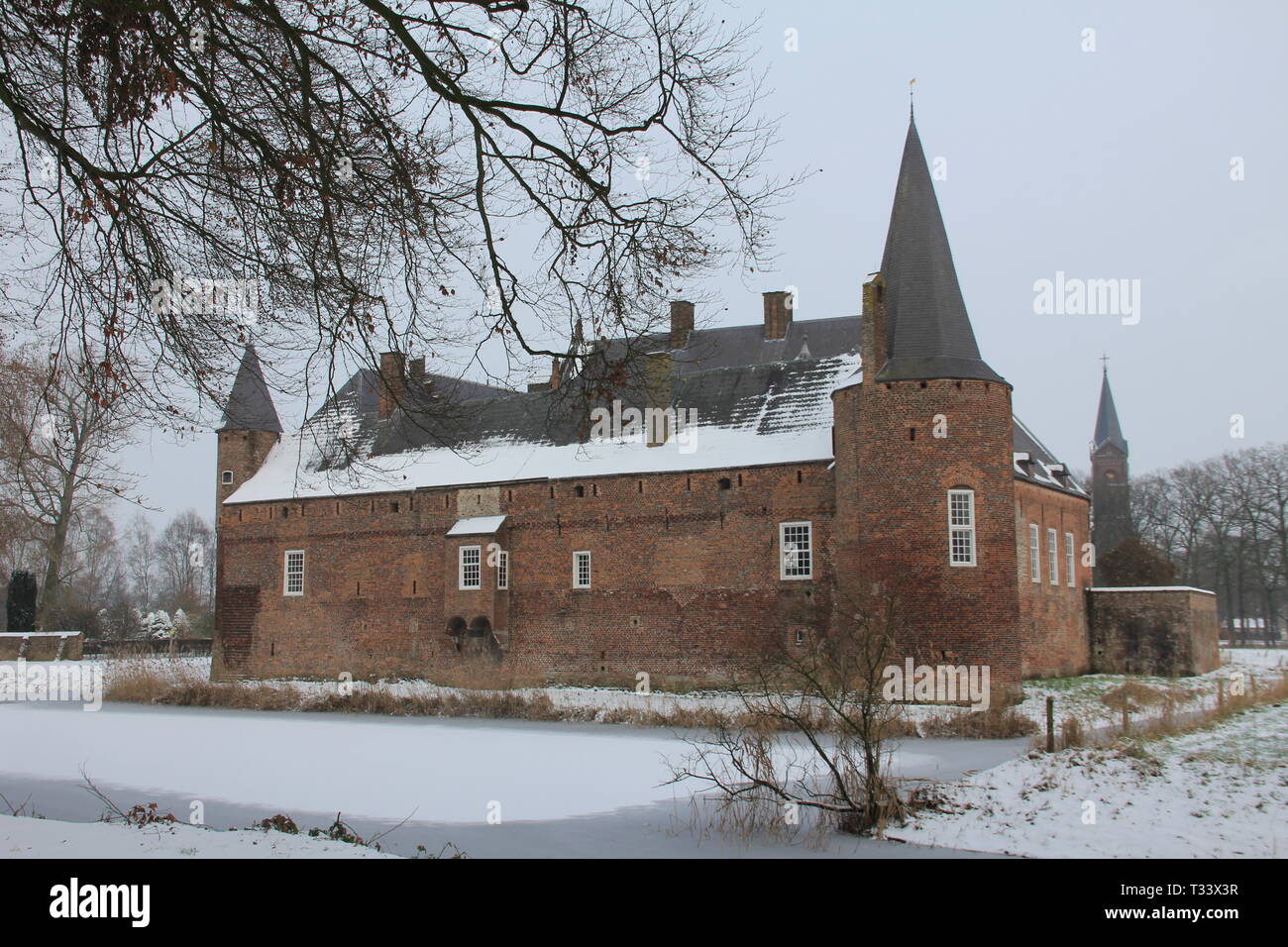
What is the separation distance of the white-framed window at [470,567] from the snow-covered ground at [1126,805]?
16063 mm

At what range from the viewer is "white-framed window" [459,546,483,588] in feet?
86.3

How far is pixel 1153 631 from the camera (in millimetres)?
24891

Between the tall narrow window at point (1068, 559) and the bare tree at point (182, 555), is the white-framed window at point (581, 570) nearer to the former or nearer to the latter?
the tall narrow window at point (1068, 559)

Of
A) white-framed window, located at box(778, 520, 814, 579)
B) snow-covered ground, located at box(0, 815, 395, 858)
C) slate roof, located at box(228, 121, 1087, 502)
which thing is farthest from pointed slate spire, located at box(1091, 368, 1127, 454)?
snow-covered ground, located at box(0, 815, 395, 858)

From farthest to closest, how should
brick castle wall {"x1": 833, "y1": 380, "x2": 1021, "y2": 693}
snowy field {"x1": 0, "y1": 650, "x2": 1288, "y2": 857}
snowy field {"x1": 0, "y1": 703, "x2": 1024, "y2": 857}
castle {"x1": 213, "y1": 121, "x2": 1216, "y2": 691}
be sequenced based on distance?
castle {"x1": 213, "y1": 121, "x2": 1216, "y2": 691}, brick castle wall {"x1": 833, "y1": 380, "x2": 1021, "y2": 693}, snowy field {"x1": 0, "y1": 703, "x2": 1024, "y2": 857}, snowy field {"x1": 0, "y1": 650, "x2": 1288, "y2": 857}

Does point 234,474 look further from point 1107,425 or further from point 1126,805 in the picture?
point 1107,425

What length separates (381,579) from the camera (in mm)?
28031

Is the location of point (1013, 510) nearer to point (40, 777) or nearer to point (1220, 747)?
point (1220, 747)

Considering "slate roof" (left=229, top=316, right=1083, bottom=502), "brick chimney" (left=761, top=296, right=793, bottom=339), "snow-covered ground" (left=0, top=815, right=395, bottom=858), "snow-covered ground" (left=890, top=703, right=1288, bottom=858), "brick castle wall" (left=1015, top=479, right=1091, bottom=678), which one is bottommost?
"snow-covered ground" (left=890, top=703, right=1288, bottom=858)

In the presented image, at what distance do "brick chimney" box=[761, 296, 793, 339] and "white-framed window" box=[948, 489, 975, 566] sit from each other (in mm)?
13582

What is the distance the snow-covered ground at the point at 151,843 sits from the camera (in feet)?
23.0

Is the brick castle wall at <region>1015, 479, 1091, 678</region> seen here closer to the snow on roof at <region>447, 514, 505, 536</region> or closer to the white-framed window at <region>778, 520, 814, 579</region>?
the white-framed window at <region>778, 520, 814, 579</region>

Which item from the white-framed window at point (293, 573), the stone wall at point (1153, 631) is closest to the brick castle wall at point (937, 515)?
the stone wall at point (1153, 631)

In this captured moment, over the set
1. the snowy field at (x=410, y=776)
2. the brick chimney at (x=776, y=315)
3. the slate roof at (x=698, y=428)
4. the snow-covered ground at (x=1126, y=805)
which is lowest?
the snowy field at (x=410, y=776)
